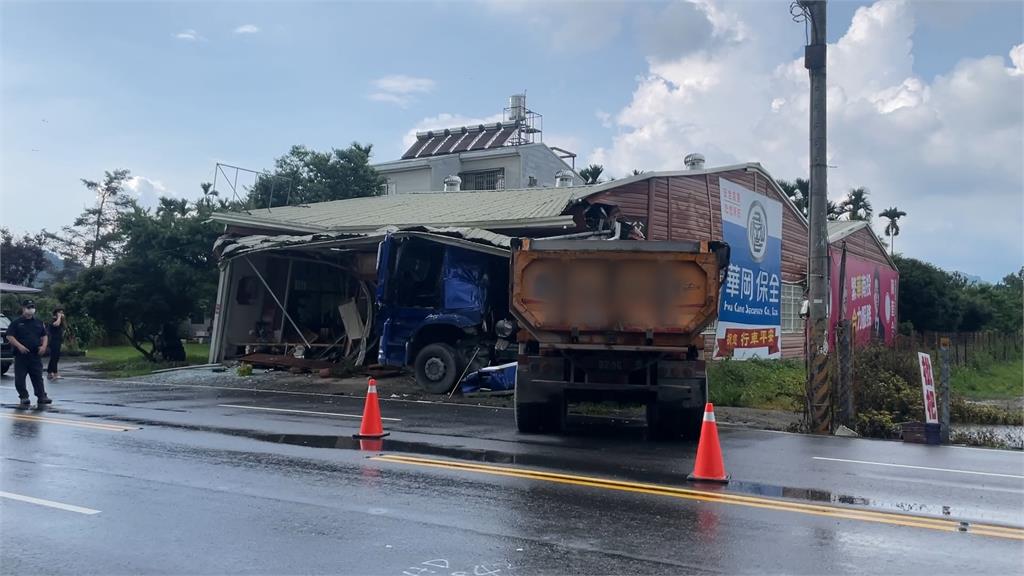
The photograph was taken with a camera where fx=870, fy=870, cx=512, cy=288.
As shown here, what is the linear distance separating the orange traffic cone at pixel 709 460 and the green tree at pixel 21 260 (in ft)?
180

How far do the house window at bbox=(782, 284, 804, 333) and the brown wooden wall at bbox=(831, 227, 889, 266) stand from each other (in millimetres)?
2266

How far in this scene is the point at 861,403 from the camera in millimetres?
14984

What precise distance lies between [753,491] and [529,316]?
4.30 meters

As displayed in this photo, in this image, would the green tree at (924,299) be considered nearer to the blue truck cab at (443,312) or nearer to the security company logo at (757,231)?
the security company logo at (757,231)

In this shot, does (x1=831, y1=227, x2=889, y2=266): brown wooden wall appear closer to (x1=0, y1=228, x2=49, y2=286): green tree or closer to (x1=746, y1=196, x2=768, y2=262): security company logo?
(x1=746, y1=196, x2=768, y2=262): security company logo

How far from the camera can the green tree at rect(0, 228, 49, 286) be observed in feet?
174

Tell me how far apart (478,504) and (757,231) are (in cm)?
2066

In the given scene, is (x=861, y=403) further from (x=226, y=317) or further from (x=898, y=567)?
(x=226, y=317)

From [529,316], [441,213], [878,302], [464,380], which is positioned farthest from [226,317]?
[878,302]

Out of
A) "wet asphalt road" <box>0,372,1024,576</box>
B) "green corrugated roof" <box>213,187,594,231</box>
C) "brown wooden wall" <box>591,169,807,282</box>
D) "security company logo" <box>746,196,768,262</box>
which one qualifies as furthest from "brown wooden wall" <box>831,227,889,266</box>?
"wet asphalt road" <box>0,372,1024,576</box>

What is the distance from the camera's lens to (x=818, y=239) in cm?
A: 1449

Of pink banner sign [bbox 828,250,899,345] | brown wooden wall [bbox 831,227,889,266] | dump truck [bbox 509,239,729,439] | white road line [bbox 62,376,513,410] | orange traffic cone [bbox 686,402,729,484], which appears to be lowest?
orange traffic cone [bbox 686,402,729,484]

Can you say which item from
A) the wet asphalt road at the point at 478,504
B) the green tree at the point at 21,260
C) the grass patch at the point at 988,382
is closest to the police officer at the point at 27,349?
the wet asphalt road at the point at 478,504

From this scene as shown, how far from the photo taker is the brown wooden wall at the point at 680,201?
21.0 meters
